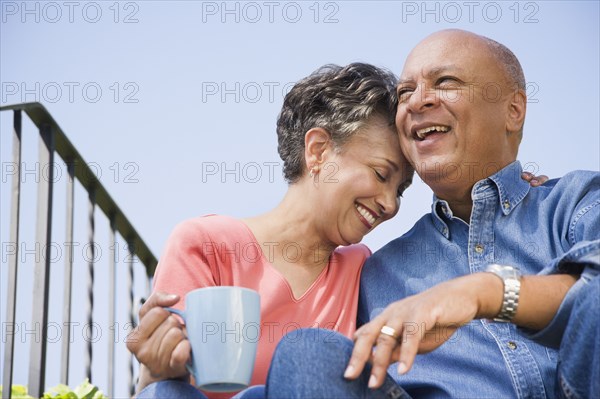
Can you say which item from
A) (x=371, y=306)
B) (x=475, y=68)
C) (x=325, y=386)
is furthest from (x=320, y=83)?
(x=325, y=386)

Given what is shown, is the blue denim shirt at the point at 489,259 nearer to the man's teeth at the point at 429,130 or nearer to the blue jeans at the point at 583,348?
the man's teeth at the point at 429,130

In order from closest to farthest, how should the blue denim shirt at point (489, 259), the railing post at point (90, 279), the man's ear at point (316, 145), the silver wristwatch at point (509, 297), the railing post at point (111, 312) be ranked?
1. the silver wristwatch at point (509, 297)
2. the blue denim shirt at point (489, 259)
3. the man's ear at point (316, 145)
4. the railing post at point (90, 279)
5. the railing post at point (111, 312)

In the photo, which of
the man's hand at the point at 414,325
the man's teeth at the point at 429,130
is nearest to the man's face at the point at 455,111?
the man's teeth at the point at 429,130

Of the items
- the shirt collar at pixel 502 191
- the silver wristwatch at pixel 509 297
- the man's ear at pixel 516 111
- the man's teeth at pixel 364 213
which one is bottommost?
the silver wristwatch at pixel 509 297

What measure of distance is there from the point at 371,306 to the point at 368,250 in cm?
24

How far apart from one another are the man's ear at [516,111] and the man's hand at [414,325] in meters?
0.79

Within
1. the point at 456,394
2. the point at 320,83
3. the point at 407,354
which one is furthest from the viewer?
the point at 320,83

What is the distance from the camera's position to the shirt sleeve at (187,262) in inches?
65.9

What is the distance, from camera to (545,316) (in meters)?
1.26

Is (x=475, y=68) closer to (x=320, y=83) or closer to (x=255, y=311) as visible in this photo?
A: (x=320, y=83)

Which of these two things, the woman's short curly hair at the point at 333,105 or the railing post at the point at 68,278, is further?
the railing post at the point at 68,278

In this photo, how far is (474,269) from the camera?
1.74m

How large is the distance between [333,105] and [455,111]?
31 centimetres

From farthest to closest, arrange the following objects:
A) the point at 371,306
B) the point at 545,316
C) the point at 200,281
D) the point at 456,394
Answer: the point at 371,306
the point at 200,281
the point at 456,394
the point at 545,316
